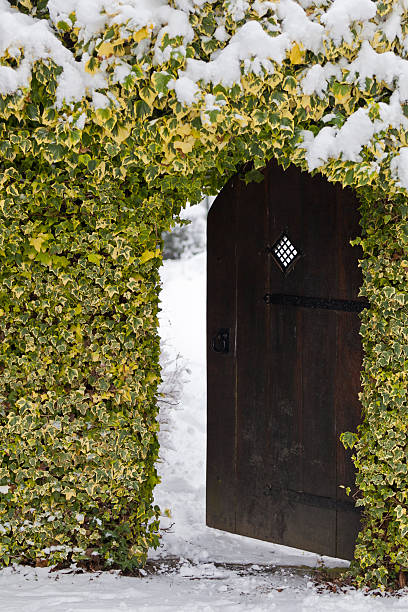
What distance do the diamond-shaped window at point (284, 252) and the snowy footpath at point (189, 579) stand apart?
4.85ft

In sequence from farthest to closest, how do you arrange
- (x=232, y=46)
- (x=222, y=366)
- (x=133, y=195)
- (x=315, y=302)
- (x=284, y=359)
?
1. (x=222, y=366)
2. (x=284, y=359)
3. (x=315, y=302)
4. (x=133, y=195)
5. (x=232, y=46)

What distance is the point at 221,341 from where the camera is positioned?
4.54m

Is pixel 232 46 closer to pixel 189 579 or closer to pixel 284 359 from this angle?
pixel 284 359

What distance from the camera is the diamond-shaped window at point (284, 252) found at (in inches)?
168

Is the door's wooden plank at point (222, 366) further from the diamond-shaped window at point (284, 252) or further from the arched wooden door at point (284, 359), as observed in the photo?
the diamond-shaped window at point (284, 252)

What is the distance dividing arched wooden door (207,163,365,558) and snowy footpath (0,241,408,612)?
148mm

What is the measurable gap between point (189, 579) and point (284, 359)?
1.27 meters

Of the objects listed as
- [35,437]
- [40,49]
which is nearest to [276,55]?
[40,49]

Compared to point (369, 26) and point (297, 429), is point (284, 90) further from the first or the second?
point (297, 429)

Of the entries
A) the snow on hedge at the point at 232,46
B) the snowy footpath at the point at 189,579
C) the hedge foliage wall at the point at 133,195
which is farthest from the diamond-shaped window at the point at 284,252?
the snowy footpath at the point at 189,579

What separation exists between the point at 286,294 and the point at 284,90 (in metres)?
1.33

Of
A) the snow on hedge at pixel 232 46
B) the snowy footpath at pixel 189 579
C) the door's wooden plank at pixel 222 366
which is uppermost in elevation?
the snow on hedge at pixel 232 46

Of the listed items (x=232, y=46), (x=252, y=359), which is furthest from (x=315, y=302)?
(x=232, y=46)

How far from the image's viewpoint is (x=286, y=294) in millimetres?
4289
